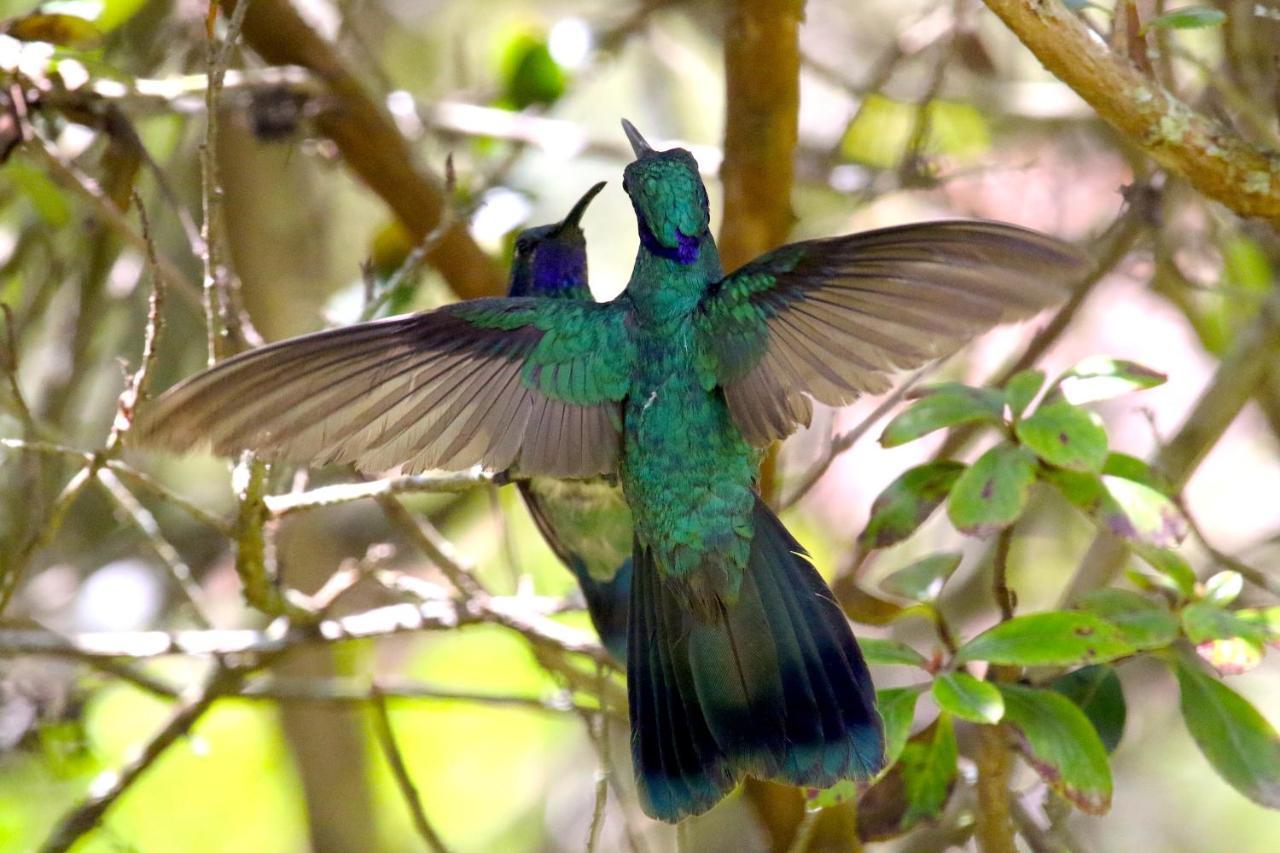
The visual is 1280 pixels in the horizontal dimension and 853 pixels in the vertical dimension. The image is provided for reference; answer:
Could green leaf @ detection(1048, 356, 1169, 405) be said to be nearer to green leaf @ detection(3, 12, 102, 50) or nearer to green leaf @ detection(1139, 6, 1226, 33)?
green leaf @ detection(1139, 6, 1226, 33)

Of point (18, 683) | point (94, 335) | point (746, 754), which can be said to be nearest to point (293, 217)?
point (94, 335)

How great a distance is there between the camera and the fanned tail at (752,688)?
1.79 meters

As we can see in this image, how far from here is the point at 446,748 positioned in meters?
4.02

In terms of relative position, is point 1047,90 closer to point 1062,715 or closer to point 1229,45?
point 1229,45

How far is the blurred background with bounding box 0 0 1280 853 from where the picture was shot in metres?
2.48

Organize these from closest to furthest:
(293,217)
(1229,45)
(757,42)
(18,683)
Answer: (757,42), (1229,45), (18,683), (293,217)

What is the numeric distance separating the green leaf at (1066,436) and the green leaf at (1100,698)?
39 cm

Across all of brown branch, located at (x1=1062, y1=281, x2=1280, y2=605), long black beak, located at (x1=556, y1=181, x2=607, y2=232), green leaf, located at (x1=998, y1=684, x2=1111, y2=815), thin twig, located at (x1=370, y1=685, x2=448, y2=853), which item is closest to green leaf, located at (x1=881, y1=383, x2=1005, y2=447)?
green leaf, located at (x1=998, y1=684, x2=1111, y2=815)

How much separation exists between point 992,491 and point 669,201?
584 millimetres

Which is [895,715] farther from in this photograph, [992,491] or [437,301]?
[437,301]

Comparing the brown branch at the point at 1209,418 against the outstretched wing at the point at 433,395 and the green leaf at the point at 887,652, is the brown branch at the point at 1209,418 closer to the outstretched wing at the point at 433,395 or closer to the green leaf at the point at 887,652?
the green leaf at the point at 887,652

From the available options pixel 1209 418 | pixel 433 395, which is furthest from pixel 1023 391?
pixel 433 395

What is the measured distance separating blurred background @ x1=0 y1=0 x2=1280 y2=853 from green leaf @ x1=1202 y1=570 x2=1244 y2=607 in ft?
1.13

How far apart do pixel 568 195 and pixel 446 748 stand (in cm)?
189
